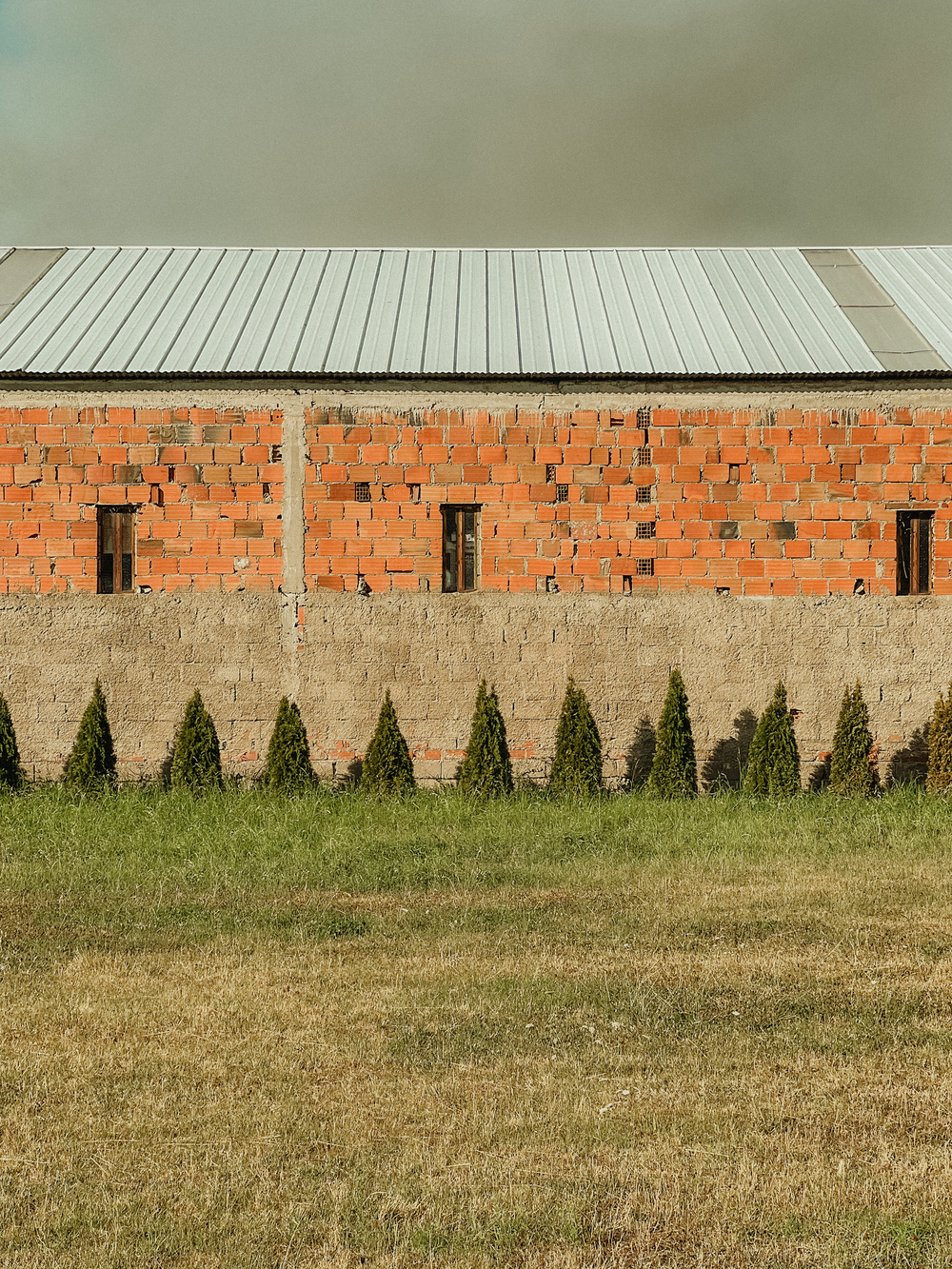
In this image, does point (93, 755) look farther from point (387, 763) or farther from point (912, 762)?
point (912, 762)

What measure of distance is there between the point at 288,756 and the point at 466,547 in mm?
2798

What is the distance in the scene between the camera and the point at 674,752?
11.9 metres

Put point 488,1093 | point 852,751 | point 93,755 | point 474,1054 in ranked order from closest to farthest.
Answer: point 488,1093 < point 474,1054 < point 852,751 < point 93,755

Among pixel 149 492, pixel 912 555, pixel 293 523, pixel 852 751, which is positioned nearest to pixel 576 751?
pixel 852 751

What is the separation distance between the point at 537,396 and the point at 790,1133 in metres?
9.24

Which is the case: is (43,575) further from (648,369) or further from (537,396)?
(648,369)

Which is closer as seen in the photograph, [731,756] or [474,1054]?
[474,1054]

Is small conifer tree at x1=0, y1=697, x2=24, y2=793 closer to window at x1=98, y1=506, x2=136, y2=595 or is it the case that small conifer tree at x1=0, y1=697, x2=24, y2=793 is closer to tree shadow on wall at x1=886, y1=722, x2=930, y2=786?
window at x1=98, y1=506, x2=136, y2=595

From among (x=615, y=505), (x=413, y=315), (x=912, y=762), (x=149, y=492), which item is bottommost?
(x=912, y=762)

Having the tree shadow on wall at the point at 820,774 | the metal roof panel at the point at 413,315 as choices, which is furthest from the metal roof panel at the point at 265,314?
the tree shadow on wall at the point at 820,774

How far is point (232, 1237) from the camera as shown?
3.63 meters

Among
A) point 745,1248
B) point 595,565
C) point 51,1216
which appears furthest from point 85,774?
point 745,1248

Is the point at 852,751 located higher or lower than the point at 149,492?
lower

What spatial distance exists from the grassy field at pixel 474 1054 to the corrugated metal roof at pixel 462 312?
5650 millimetres
